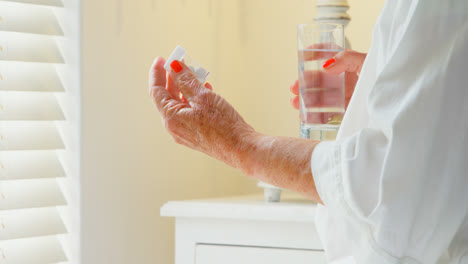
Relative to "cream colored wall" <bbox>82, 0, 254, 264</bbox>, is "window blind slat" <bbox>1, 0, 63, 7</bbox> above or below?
above

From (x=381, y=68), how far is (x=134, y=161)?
0.79 meters

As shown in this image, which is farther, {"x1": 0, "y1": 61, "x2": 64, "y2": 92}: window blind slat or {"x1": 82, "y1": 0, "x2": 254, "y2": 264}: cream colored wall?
{"x1": 82, "y1": 0, "x2": 254, "y2": 264}: cream colored wall

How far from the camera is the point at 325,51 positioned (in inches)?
42.4

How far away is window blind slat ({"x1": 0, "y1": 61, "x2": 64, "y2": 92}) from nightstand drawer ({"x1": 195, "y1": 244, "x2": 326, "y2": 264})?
424 millimetres

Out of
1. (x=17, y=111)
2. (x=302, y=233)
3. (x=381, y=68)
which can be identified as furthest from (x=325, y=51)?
(x=17, y=111)

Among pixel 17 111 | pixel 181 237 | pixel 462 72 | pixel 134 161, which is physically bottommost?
pixel 181 237

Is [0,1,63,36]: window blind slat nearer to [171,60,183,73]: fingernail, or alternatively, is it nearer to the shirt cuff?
[171,60,183,73]: fingernail

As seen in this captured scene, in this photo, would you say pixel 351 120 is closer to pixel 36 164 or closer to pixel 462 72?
pixel 462 72

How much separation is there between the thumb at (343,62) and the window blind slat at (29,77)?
1.65 ft

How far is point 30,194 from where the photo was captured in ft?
3.74

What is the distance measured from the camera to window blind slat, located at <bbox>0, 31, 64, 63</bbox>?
1101mm

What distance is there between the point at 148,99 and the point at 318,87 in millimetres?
455

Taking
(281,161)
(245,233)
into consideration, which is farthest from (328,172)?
(245,233)

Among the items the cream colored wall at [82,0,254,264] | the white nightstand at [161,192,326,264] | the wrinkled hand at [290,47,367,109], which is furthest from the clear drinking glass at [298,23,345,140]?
the cream colored wall at [82,0,254,264]
